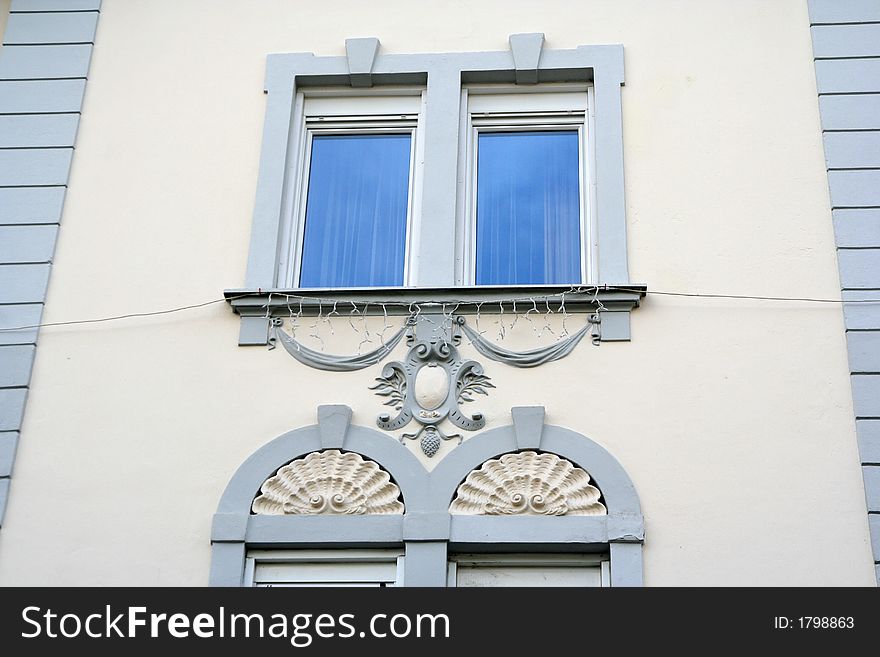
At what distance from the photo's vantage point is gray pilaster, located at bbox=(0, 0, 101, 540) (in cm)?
896

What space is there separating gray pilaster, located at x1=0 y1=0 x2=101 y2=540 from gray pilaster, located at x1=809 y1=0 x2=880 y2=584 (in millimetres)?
4920

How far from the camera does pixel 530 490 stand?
835 centimetres

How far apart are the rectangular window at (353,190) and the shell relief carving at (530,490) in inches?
62.6

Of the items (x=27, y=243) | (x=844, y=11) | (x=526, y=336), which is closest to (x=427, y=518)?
(x=526, y=336)

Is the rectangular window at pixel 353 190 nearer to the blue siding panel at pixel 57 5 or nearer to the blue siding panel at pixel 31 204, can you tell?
the blue siding panel at pixel 31 204

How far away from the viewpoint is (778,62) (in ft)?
32.1

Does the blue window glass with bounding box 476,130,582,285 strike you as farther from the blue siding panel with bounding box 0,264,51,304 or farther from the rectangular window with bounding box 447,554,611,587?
the blue siding panel with bounding box 0,264,51,304

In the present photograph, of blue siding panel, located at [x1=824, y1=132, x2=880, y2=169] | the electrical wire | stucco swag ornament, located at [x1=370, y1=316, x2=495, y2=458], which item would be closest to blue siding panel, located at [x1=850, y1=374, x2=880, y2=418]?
the electrical wire

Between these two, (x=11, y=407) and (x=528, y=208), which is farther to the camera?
(x=528, y=208)

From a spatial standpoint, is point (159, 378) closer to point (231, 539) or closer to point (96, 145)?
point (231, 539)

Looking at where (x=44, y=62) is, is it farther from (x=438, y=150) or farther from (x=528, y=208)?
(x=528, y=208)

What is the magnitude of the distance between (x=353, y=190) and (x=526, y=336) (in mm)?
1766

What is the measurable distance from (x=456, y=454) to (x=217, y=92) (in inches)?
127
